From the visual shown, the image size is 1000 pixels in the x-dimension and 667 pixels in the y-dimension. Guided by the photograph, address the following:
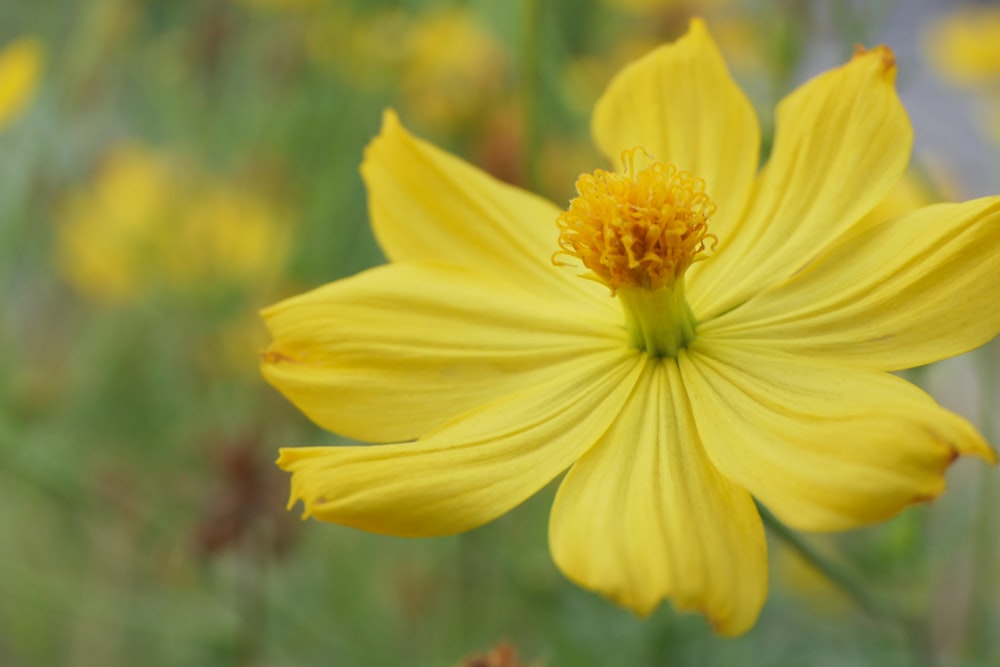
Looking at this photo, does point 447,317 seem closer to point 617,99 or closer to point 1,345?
point 617,99

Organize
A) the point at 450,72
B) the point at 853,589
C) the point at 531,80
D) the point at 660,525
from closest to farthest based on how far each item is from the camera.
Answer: the point at 660,525 → the point at 853,589 → the point at 531,80 → the point at 450,72

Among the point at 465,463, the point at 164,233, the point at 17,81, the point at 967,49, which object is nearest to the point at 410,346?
the point at 465,463

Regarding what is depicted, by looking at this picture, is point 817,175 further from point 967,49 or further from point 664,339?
point 967,49

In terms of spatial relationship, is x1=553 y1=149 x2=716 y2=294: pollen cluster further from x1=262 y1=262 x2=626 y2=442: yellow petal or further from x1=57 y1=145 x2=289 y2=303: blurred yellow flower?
x1=57 y1=145 x2=289 y2=303: blurred yellow flower

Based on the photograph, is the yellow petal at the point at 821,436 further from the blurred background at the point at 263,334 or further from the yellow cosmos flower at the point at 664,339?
the blurred background at the point at 263,334

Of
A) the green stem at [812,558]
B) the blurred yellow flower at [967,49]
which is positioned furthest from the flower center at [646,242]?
the blurred yellow flower at [967,49]

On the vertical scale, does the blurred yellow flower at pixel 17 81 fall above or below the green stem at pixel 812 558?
above

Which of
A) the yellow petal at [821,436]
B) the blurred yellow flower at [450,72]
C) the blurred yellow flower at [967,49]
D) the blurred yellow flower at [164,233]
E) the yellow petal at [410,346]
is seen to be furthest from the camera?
the blurred yellow flower at [967,49]
